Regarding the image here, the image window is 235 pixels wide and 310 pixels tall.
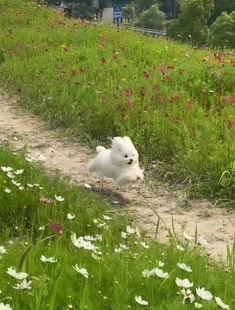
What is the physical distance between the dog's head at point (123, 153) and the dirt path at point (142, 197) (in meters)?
0.40

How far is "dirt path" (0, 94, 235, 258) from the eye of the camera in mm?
4926

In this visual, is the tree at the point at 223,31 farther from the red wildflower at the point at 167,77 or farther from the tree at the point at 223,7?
the tree at the point at 223,7

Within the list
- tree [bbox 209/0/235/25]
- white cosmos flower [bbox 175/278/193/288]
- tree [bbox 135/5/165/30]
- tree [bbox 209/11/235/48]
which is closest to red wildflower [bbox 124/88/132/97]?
white cosmos flower [bbox 175/278/193/288]

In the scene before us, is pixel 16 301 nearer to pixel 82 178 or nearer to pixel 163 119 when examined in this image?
pixel 82 178

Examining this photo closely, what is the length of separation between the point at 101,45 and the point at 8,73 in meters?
2.36

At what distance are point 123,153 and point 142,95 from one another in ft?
9.61

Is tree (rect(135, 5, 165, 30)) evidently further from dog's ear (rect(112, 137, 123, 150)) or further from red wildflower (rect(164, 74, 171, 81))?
dog's ear (rect(112, 137, 123, 150))

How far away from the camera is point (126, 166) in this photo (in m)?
5.41

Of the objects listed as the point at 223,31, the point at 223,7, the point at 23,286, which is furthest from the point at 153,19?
the point at 23,286

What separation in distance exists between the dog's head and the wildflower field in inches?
31.7

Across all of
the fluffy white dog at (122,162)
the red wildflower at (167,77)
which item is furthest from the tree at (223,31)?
the fluffy white dog at (122,162)

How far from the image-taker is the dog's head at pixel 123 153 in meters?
5.33

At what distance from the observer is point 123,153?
534 cm

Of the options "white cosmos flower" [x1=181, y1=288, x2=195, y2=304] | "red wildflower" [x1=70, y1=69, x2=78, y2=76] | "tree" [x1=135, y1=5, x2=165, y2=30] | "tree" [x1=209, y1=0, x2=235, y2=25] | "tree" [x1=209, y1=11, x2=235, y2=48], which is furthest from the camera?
"tree" [x1=135, y1=5, x2=165, y2=30]
